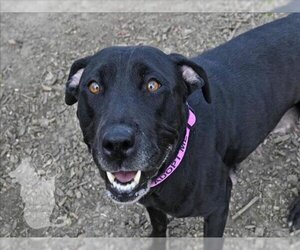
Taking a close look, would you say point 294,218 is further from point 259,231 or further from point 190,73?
point 190,73

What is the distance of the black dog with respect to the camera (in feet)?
9.05

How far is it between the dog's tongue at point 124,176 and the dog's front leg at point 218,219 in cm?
79

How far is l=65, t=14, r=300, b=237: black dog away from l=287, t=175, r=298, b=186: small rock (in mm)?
219

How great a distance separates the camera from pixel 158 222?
3891 millimetres

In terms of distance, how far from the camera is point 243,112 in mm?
3643

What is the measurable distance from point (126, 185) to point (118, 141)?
1.30 feet

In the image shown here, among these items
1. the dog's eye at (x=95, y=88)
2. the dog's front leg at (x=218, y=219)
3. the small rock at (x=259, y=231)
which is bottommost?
the small rock at (x=259, y=231)

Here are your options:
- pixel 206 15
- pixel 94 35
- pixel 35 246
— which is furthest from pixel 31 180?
pixel 206 15

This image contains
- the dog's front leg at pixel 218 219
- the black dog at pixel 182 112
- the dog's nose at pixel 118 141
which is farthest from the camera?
the dog's front leg at pixel 218 219

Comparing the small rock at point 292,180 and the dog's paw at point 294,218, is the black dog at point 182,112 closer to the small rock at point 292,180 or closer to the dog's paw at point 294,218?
the dog's paw at point 294,218

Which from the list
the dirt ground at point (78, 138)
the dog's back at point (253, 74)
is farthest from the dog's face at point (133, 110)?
the dirt ground at point (78, 138)

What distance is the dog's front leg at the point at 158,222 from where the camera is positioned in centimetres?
381

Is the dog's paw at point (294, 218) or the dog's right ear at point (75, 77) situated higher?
the dog's right ear at point (75, 77)

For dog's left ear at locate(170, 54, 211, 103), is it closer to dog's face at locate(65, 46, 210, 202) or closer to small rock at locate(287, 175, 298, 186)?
dog's face at locate(65, 46, 210, 202)
